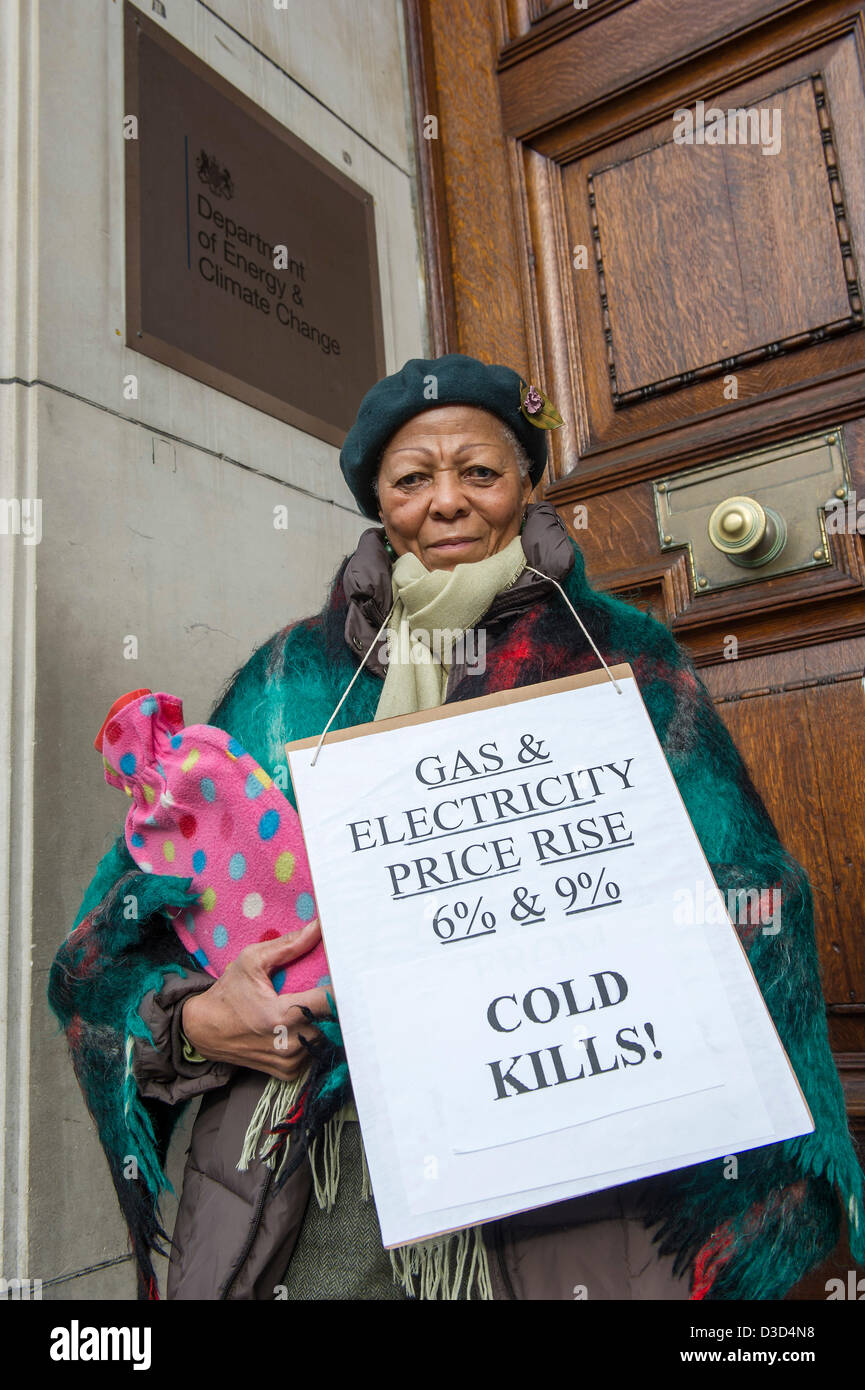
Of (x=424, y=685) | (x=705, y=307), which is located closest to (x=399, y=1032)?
(x=424, y=685)

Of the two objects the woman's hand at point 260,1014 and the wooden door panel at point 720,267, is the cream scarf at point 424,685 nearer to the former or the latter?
the woman's hand at point 260,1014

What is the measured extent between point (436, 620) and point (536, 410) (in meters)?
0.38

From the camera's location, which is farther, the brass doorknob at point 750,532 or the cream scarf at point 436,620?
the brass doorknob at point 750,532

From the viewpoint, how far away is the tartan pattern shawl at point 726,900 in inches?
40.4

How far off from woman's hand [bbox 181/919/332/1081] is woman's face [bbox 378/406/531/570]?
575 millimetres

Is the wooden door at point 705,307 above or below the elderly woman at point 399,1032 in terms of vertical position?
above

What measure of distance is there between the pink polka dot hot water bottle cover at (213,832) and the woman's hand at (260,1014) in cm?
2

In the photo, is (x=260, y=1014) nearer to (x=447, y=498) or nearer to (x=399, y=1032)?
(x=399, y=1032)

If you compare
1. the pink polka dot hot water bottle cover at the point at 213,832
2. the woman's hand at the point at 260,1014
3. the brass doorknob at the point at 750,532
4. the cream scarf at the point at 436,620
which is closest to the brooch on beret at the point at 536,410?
Result: the cream scarf at the point at 436,620

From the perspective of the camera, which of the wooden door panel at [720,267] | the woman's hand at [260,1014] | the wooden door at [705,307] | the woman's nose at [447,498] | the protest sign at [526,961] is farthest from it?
the wooden door panel at [720,267]

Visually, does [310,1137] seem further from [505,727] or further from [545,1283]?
A: [505,727]

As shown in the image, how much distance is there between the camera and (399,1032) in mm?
943

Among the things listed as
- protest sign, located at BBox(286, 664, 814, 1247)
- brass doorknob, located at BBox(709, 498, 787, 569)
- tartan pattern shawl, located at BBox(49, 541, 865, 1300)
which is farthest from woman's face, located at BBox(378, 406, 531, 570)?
brass doorknob, located at BBox(709, 498, 787, 569)
